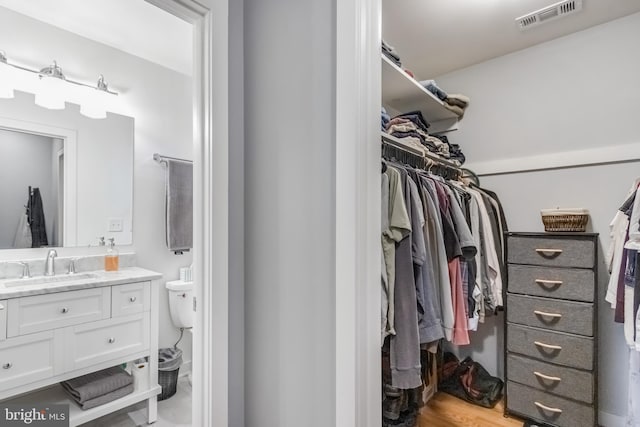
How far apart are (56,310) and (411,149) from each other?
6.71 feet

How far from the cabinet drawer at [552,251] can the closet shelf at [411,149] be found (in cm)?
61

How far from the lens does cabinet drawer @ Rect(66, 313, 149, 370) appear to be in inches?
67.6

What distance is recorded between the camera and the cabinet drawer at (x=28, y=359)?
1499 millimetres

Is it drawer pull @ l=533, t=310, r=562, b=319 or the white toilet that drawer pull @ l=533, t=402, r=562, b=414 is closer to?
drawer pull @ l=533, t=310, r=562, b=319

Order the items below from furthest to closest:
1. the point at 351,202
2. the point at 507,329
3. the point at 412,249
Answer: the point at 507,329
the point at 412,249
the point at 351,202

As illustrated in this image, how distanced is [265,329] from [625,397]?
217 centimetres

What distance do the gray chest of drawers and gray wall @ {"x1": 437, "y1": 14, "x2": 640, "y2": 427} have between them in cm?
34

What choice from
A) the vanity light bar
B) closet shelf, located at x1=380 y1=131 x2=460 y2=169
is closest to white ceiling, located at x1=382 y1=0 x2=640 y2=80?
closet shelf, located at x1=380 y1=131 x2=460 y2=169

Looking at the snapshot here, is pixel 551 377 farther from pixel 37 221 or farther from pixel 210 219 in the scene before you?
pixel 37 221

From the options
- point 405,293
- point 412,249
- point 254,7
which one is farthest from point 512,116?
point 254,7

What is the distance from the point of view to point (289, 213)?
1.08 m

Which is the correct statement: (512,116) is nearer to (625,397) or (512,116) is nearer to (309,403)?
(625,397)

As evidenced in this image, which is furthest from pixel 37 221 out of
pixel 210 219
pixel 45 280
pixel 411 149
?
pixel 411 149

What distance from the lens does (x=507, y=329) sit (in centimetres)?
196
